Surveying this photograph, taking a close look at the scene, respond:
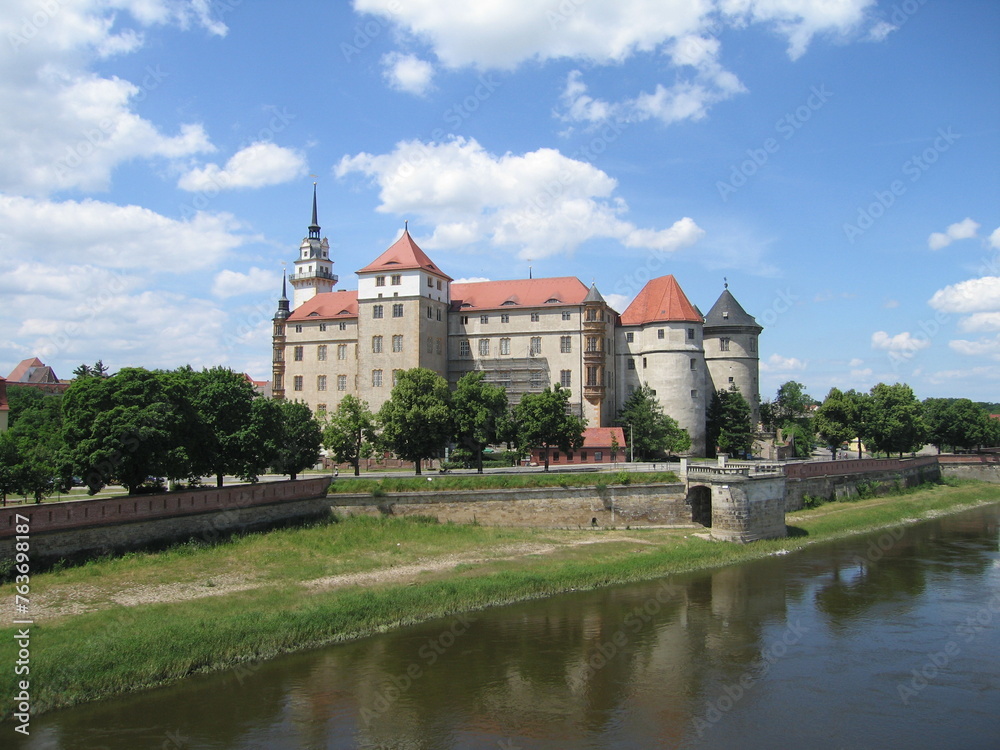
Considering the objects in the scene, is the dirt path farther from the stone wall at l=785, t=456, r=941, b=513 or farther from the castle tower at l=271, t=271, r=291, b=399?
the castle tower at l=271, t=271, r=291, b=399

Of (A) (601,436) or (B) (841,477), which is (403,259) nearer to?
(A) (601,436)

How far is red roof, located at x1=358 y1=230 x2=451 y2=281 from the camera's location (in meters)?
71.4

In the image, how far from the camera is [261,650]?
78.5 feet

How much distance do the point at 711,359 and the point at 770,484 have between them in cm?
3730

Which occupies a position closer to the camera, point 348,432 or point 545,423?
point 348,432

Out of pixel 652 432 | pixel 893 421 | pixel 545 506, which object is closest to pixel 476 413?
pixel 545 506

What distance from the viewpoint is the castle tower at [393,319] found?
70812mm

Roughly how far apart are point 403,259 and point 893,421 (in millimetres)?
51181

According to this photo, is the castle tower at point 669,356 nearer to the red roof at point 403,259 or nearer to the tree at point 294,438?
the red roof at point 403,259

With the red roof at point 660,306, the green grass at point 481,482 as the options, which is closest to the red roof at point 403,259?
the red roof at point 660,306

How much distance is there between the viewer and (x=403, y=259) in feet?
236

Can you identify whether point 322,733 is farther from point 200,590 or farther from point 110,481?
point 110,481

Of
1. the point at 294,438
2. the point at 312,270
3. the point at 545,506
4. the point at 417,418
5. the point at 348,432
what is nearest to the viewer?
the point at 545,506

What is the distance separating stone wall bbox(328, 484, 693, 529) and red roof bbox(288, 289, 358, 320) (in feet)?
118
